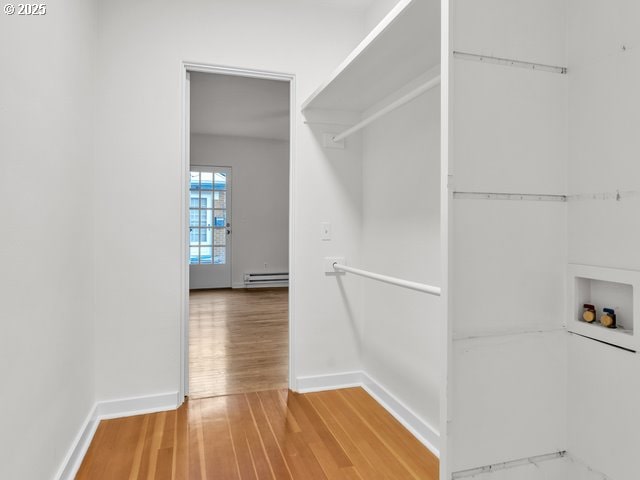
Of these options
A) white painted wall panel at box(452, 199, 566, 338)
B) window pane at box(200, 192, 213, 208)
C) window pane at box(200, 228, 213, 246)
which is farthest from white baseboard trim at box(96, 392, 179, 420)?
window pane at box(200, 192, 213, 208)

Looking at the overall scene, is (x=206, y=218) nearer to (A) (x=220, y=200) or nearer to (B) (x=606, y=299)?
(A) (x=220, y=200)

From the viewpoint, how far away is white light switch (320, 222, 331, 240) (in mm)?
2564

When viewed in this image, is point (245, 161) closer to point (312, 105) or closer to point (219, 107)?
point (219, 107)

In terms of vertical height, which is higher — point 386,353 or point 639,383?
point 639,383

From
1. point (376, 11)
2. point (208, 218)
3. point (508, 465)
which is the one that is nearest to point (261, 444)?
point (508, 465)

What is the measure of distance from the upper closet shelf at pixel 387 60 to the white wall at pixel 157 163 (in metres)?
0.36

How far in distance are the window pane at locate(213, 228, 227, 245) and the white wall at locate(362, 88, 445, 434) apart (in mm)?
4625

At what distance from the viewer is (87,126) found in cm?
198

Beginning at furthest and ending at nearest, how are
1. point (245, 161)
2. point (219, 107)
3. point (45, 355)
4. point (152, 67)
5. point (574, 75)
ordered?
point (245, 161), point (219, 107), point (152, 67), point (45, 355), point (574, 75)

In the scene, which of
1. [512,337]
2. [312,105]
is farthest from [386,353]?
[312,105]

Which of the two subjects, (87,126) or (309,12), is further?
(309,12)

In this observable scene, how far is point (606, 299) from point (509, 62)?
0.75m

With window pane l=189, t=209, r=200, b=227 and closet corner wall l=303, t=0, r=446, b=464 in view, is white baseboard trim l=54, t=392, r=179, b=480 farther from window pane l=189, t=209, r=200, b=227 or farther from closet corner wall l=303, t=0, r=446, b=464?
window pane l=189, t=209, r=200, b=227

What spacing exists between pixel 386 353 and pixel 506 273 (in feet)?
4.32
